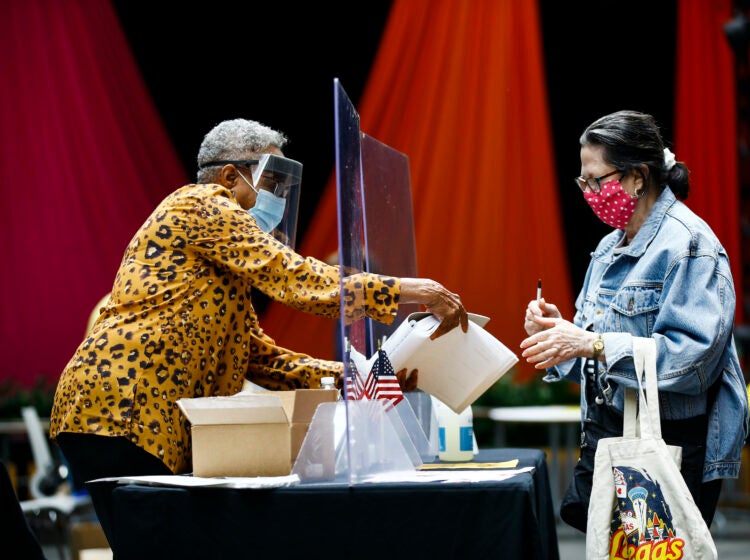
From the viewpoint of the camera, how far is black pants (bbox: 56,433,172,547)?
203cm

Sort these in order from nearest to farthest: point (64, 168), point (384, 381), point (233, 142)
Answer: point (384, 381), point (233, 142), point (64, 168)

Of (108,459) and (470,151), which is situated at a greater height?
(470,151)

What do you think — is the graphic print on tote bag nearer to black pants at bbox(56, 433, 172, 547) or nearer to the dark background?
black pants at bbox(56, 433, 172, 547)

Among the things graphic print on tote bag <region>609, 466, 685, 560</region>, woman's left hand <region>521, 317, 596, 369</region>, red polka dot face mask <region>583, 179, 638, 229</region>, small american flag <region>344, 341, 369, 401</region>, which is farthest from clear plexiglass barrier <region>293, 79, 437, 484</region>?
red polka dot face mask <region>583, 179, 638, 229</region>

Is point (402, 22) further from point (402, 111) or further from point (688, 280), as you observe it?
point (688, 280)

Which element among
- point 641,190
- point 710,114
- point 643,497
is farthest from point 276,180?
point 710,114

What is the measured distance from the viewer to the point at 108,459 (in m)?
2.05

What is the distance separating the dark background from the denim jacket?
470 centimetres

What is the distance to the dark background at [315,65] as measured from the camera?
6738mm

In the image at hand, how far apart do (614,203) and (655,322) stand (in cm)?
29

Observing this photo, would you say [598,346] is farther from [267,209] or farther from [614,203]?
[267,209]

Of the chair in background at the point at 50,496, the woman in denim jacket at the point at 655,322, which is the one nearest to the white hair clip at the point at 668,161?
the woman in denim jacket at the point at 655,322

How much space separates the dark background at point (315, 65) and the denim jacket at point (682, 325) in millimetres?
4701

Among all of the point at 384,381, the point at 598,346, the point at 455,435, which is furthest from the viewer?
the point at 455,435
